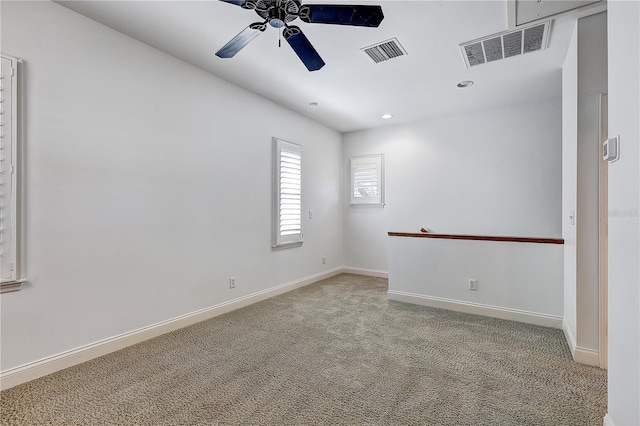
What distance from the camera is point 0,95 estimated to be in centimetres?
206

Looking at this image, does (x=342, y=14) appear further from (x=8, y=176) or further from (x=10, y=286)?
(x=10, y=286)

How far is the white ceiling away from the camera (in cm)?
243

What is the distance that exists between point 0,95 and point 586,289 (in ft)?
14.8

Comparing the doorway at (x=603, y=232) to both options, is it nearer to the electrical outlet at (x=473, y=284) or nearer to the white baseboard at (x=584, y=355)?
the white baseboard at (x=584, y=355)

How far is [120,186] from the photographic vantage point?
2.73 metres

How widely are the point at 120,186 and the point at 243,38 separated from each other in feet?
5.46

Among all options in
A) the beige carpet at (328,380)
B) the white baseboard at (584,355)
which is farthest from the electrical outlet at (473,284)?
the white baseboard at (584,355)

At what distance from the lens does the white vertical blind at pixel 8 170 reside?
208 cm

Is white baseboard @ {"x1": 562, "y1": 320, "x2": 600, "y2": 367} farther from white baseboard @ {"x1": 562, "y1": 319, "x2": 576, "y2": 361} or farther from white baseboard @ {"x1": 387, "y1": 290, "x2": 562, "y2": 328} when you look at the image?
white baseboard @ {"x1": 387, "y1": 290, "x2": 562, "y2": 328}

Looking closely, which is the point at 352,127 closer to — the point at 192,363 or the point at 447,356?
the point at 447,356

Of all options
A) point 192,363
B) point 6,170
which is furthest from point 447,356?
point 6,170

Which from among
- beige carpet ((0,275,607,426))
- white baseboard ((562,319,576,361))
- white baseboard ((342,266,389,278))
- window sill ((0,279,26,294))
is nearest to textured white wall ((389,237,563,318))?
white baseboard ((562,319,576,361))

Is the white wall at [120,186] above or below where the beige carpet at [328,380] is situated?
above
